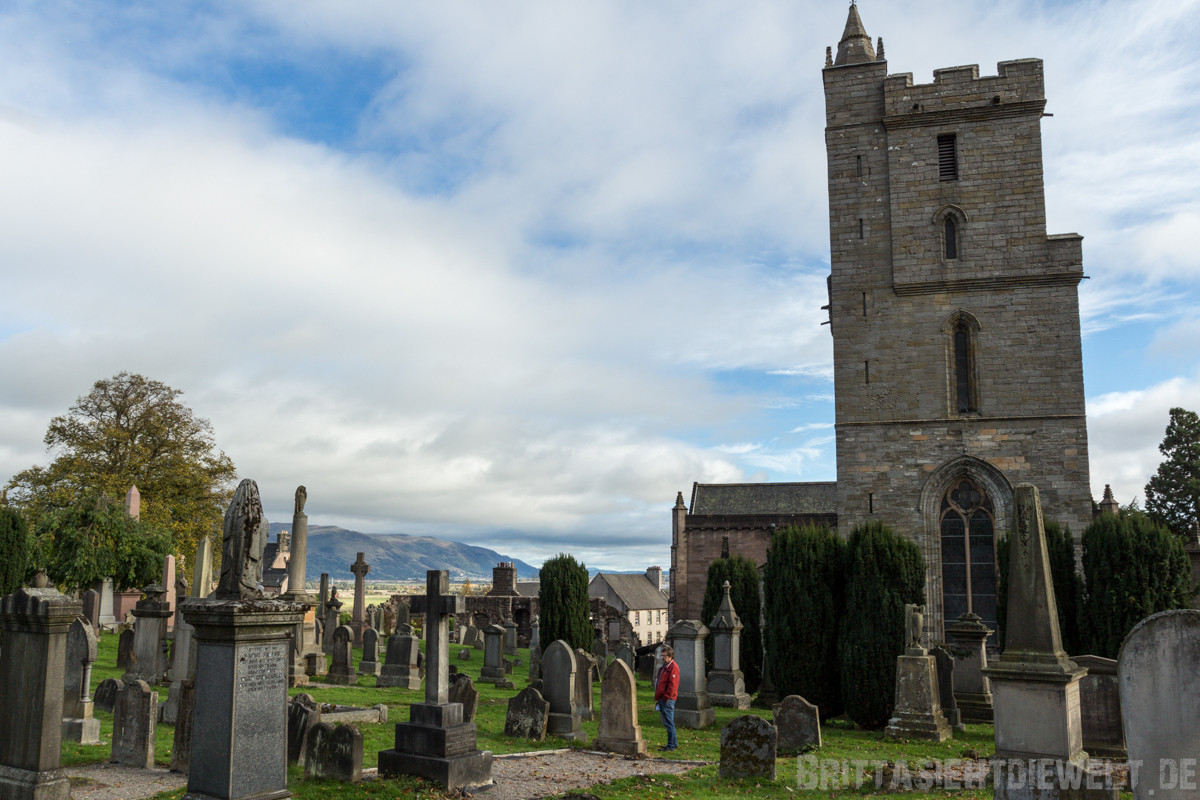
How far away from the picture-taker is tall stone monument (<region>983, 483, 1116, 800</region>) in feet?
25.1

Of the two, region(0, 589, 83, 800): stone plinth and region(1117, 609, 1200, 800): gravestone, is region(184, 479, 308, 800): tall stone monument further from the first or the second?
region(1117, 609, 1200, 800): gravestone

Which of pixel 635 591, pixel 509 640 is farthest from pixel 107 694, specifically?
pixel 635 591

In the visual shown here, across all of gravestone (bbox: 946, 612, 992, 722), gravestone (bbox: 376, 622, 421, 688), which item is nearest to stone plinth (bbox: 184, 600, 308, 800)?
gravestone (bbox: 376, 622, 421, 688)

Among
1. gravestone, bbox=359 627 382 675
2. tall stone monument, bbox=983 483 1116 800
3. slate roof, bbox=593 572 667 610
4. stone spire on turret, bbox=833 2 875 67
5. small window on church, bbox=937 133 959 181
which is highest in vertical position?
stone spire on turret, bbox=833 2 875 67

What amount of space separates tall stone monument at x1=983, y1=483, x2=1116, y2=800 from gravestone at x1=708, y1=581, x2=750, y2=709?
930 centimetres

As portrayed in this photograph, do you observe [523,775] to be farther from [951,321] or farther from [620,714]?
[951,321]

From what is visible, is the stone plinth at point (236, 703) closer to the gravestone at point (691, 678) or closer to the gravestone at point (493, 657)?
the gravestone at point (691, 678)

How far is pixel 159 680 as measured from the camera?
1552cm

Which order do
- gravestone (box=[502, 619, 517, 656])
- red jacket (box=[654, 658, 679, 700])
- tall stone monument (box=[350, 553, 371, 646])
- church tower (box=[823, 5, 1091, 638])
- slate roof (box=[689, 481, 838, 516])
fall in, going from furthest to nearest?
slate roof (box=[689, 481, 838, 516]), gravestone (box=[502, 619, 517, 656]), tall stone monument (box=[350, 553, 371, 646]), church tower (box=[823, 5, 1091, 638]), red jacket (box=[654, 658, 679, 700])

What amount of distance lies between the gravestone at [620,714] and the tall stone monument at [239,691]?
615 cm

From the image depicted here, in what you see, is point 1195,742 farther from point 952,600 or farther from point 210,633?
point 952,600

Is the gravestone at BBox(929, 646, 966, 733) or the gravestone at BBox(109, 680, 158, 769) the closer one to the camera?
the gravestone at BBox(109, 680, 158, 769)

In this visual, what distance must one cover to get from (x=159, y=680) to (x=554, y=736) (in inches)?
321

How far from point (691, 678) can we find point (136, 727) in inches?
360
